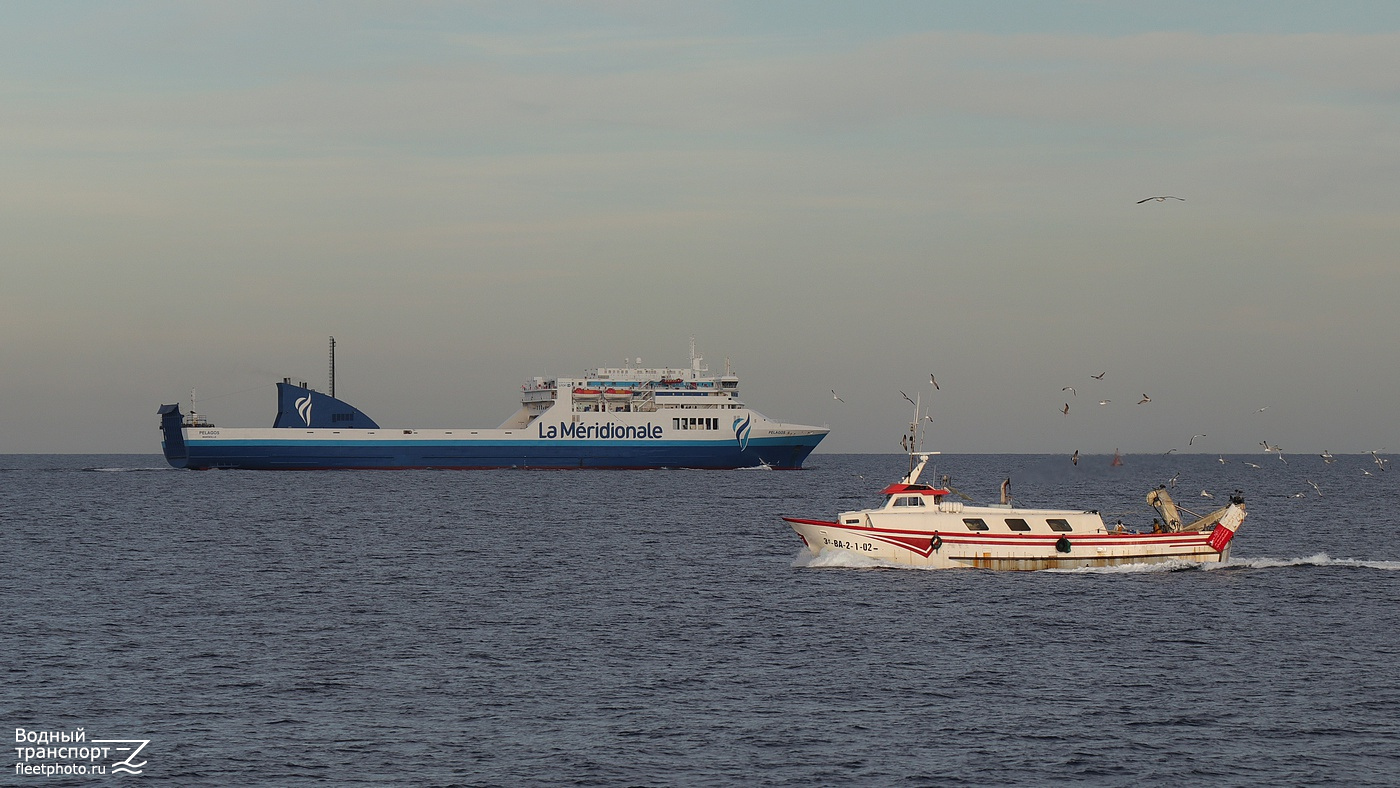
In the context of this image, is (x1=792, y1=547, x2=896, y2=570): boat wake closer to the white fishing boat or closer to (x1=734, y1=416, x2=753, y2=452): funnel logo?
the white fishing boat

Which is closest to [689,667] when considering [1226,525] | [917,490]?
[917,490]

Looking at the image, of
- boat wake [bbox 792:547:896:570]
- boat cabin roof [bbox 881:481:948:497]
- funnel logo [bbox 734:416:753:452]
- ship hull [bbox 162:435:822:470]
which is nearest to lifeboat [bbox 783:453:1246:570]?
boat cabin roof [bbox 881:481:948:497]

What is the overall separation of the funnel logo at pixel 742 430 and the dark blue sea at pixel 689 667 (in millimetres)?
79453

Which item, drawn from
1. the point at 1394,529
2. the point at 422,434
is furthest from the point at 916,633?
the point at 422,434

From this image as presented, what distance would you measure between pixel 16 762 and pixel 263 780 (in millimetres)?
5277

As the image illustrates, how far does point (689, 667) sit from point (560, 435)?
116 m

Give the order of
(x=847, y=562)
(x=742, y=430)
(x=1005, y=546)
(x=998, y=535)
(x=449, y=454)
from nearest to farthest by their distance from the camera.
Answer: (x=998, y=535), (x=1005, y=546), (x=847, y=562), (x=449, y=454), (x=742, y=430)

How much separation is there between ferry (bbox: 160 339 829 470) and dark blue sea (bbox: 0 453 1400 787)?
76.8m

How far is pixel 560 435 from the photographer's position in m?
150

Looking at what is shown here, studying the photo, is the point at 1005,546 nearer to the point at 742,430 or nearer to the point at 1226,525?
the point at 1226,525

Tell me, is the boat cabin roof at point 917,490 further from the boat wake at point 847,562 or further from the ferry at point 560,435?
the ferry at point 560,435

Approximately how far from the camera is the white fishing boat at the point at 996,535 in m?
53.1

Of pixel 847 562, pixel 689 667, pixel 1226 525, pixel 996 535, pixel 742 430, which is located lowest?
pixel 689 667

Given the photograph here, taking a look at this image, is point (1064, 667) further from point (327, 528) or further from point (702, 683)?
point (327, 528)
